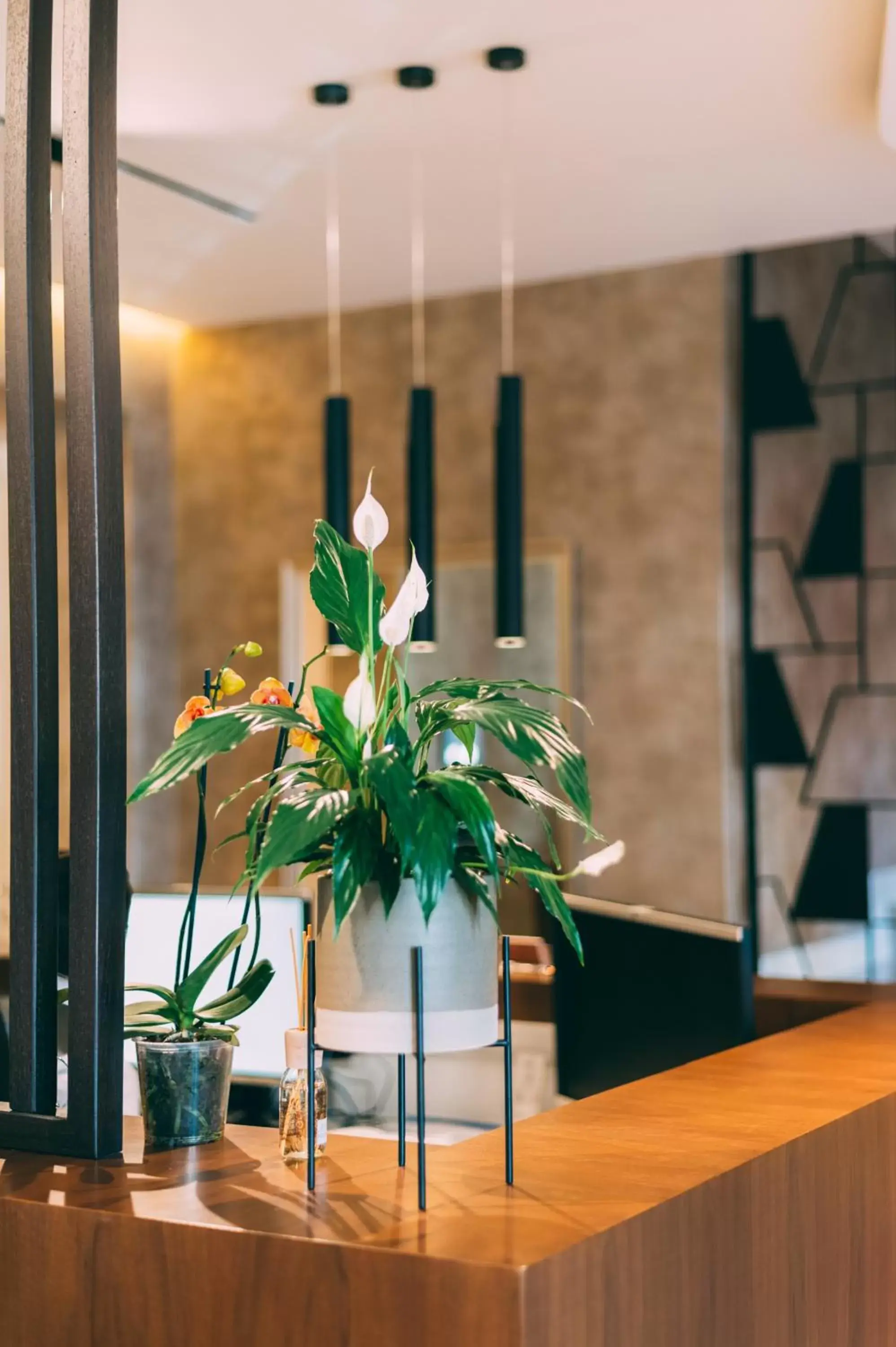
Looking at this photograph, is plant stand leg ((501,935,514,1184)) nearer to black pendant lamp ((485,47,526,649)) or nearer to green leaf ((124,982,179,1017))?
green leaf ((124,982,179,1017))

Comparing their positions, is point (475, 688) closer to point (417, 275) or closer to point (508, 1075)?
point (508, 1075)

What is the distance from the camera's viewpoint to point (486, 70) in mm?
3869

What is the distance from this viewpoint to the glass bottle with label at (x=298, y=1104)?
61.7 inches

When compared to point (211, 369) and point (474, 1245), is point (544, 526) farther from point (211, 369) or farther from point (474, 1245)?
point (474, 1245)

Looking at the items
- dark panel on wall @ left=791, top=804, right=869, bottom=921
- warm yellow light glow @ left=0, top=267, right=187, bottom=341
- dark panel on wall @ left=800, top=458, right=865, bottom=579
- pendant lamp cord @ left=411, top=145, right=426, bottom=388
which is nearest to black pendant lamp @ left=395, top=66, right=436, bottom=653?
pendant lamp cord @ left=411, top=145, right=426, bottom=388

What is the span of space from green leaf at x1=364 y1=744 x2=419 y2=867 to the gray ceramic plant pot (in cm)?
7

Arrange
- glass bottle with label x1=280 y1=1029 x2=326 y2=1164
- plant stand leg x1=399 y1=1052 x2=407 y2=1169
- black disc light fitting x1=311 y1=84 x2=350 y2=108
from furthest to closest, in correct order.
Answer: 1. black disc light fitting x1=311 y1=84 x2=350 y2=108
2. glass bottle with label x1=280 y1=1029 x2=326 y2=1164
3. plant stand leg x1=399 y1=1052 x2=407 y2=1169

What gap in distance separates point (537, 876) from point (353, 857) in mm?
201

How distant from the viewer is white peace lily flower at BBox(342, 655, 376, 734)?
57.3 inches

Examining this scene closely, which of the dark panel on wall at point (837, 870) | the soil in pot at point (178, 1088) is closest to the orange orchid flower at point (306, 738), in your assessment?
the soil in pot at point (178, 1088)

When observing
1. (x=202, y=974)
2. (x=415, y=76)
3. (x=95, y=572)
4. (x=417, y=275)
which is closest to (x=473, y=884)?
(x=202, y=974)

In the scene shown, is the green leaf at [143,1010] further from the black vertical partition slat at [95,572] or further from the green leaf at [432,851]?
the green leaf at [432,851]

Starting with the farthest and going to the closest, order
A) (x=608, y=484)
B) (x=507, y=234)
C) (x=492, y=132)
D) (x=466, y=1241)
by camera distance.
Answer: (x=608, y=484), (x=507, y=234), (x=492, y=132), (x=466, y=1241)

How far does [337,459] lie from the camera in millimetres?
4176
